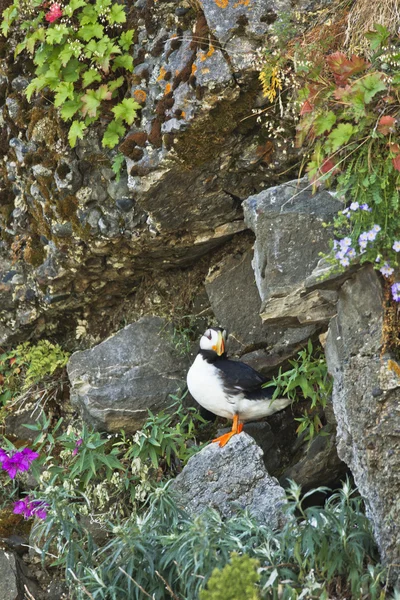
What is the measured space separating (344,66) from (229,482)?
2.63 m

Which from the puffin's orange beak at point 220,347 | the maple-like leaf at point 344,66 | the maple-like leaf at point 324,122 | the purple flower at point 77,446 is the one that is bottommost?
the purple flower at point 77,446

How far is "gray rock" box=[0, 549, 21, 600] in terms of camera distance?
20.5 feet

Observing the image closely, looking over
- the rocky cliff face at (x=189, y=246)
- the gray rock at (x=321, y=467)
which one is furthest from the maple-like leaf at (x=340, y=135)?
the gray rock at (x=321, y=467)

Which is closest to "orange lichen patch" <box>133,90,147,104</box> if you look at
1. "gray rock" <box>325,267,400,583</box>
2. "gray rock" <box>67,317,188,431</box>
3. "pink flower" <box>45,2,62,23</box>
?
"pink flower" <box>45,2,62,23</box>

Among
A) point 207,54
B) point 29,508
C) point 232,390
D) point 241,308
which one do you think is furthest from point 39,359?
point 207,54

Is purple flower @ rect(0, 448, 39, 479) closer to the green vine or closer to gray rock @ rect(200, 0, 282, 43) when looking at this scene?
the green vine

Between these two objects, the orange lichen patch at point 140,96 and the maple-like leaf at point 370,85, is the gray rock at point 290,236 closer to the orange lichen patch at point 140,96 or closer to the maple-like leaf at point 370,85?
the maple-like leaf at point 370,85

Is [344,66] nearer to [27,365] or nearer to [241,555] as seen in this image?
[241,555]

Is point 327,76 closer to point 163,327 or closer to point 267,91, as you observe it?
point 267,91

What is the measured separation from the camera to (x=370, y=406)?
16.3 ft

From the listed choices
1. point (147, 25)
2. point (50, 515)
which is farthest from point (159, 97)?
point (50, 515)

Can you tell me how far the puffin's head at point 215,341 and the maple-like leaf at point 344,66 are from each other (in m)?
2.10

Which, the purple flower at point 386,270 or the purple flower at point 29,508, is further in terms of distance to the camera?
the purple flower at point 29,508

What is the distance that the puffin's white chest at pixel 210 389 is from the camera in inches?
249
